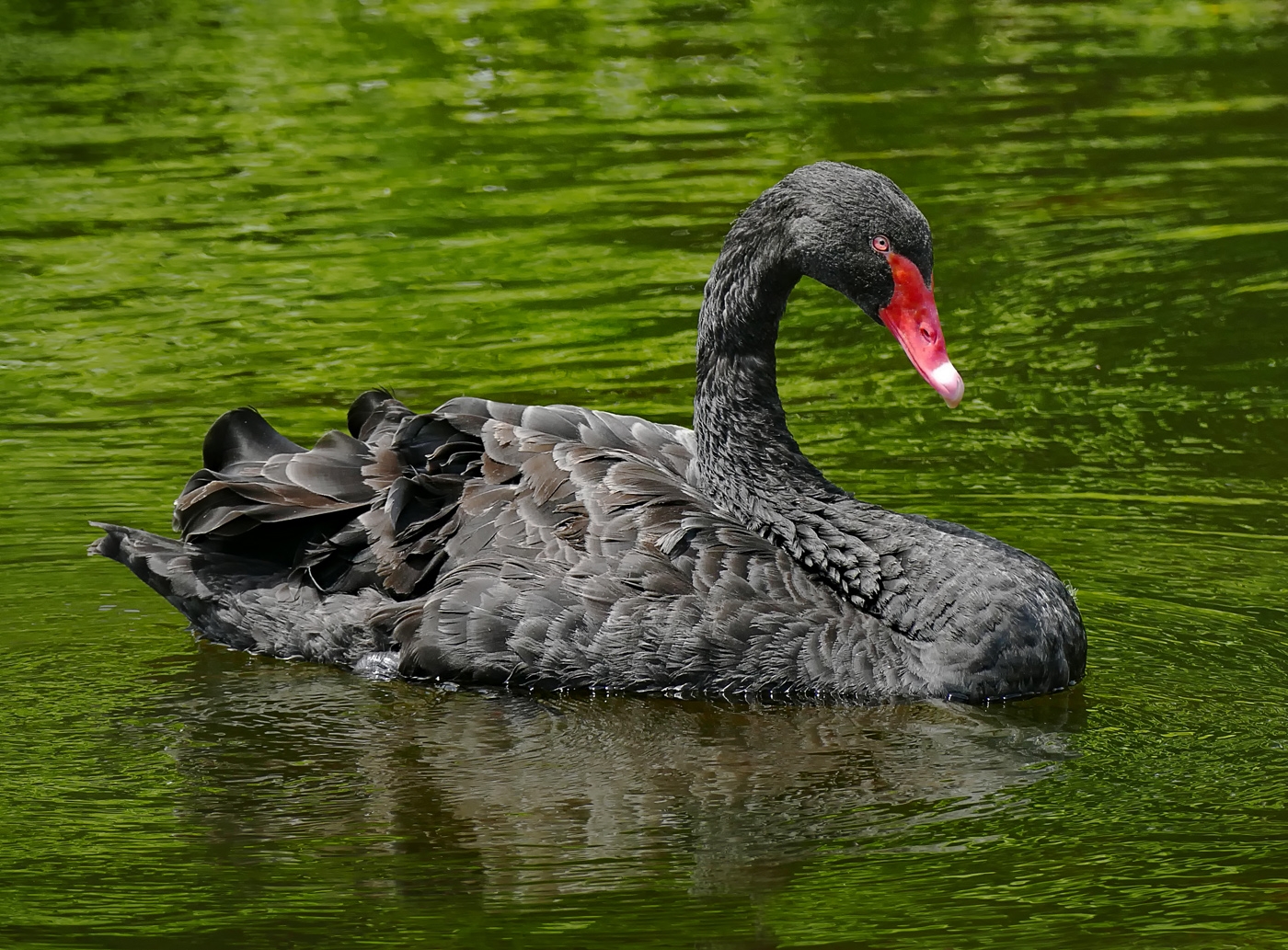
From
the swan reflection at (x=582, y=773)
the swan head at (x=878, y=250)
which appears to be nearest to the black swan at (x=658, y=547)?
the swan head at (x=878, y=250)

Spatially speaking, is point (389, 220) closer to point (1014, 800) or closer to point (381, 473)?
point (381, 473)

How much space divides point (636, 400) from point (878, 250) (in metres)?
3.52

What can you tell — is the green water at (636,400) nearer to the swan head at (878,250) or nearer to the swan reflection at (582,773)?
the swan reflection at (582,773)

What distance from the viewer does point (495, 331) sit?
38.1 ft

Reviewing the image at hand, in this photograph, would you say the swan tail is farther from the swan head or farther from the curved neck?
the swan head

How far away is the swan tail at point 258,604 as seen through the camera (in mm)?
7492

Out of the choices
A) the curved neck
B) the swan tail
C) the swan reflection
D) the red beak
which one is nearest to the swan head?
the red beak

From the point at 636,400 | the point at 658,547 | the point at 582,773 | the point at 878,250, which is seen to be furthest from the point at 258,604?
the point at 636,400

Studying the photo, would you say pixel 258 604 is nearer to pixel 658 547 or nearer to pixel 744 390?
pixel 658 547

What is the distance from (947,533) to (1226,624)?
109cm

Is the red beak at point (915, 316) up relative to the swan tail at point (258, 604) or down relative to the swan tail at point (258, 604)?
up

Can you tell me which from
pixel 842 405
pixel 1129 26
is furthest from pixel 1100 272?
pixel 1129 26

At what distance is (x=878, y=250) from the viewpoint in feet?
23.0

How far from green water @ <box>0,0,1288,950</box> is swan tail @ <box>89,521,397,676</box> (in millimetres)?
172
